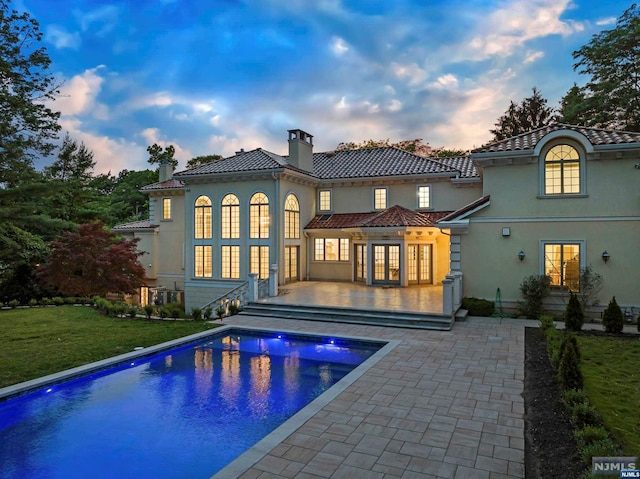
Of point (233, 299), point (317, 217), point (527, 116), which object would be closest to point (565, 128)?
point (317, 217)

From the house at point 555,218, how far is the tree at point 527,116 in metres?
22.4

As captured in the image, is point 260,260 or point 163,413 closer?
point 163,413

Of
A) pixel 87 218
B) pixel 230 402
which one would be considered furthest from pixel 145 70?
pixel 230 402

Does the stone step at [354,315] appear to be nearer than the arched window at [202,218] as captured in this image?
Yes

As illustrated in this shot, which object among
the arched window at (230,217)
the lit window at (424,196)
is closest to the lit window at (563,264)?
the lit window at (424,196)

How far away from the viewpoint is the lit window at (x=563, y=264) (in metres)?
14.5

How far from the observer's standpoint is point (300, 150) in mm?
22719

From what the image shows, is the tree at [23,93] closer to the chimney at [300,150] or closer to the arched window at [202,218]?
the arched window at [202,218]

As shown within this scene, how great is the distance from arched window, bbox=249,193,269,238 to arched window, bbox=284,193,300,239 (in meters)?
1.01

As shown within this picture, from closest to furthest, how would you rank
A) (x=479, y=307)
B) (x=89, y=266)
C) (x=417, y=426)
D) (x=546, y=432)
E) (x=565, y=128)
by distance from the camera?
(x=546, y=432) → (x=417, y=426) → (x=565, y=128) → (x=479, y=307) → (x=89, y=266)

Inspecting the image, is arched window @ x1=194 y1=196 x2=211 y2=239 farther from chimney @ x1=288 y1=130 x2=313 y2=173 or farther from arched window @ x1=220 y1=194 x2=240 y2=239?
chimney @ x1=288 y1=130 x2=313 y2=173

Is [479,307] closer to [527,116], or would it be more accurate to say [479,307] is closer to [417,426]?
[417,426]

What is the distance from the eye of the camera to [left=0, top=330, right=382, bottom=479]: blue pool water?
18.0 feet

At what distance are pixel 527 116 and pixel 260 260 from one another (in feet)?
94.5
